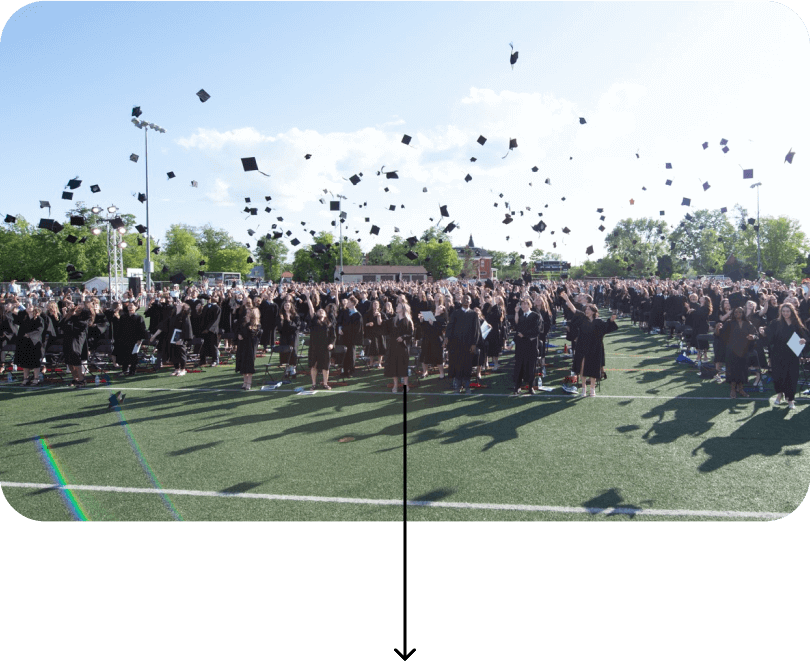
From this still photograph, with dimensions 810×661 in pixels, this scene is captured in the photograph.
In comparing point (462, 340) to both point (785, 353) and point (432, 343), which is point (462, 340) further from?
point (785, 353)

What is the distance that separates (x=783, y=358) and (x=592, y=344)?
311 cm

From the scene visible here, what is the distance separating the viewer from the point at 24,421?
8.41 meters

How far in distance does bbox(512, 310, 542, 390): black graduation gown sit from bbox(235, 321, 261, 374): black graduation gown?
17.3 ft

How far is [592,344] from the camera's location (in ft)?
32.8

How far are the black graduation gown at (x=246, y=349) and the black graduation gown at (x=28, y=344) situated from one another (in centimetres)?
467

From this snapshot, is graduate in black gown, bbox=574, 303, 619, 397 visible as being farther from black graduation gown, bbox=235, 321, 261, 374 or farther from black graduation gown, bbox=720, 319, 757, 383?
black graduation gown, bbox=235, 321, 261, 374

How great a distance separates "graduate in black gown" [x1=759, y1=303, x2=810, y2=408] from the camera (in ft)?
29.9

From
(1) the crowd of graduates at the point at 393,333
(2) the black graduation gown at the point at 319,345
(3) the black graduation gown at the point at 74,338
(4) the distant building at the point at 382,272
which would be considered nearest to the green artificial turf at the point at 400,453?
(2) the black graduation gown at the point at 319,345

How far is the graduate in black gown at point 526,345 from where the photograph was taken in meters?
10.4

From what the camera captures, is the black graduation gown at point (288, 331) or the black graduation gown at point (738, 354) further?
the black graduation gown at point (288, 331)

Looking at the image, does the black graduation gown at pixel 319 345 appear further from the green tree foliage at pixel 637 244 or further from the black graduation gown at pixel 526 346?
the green tree foliage at pixel 637 244

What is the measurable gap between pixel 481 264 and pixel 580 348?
100147 millimetres

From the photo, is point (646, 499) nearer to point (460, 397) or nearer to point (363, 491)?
point (363, 491)

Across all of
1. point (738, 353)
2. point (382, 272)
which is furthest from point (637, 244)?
point (738, 353)
